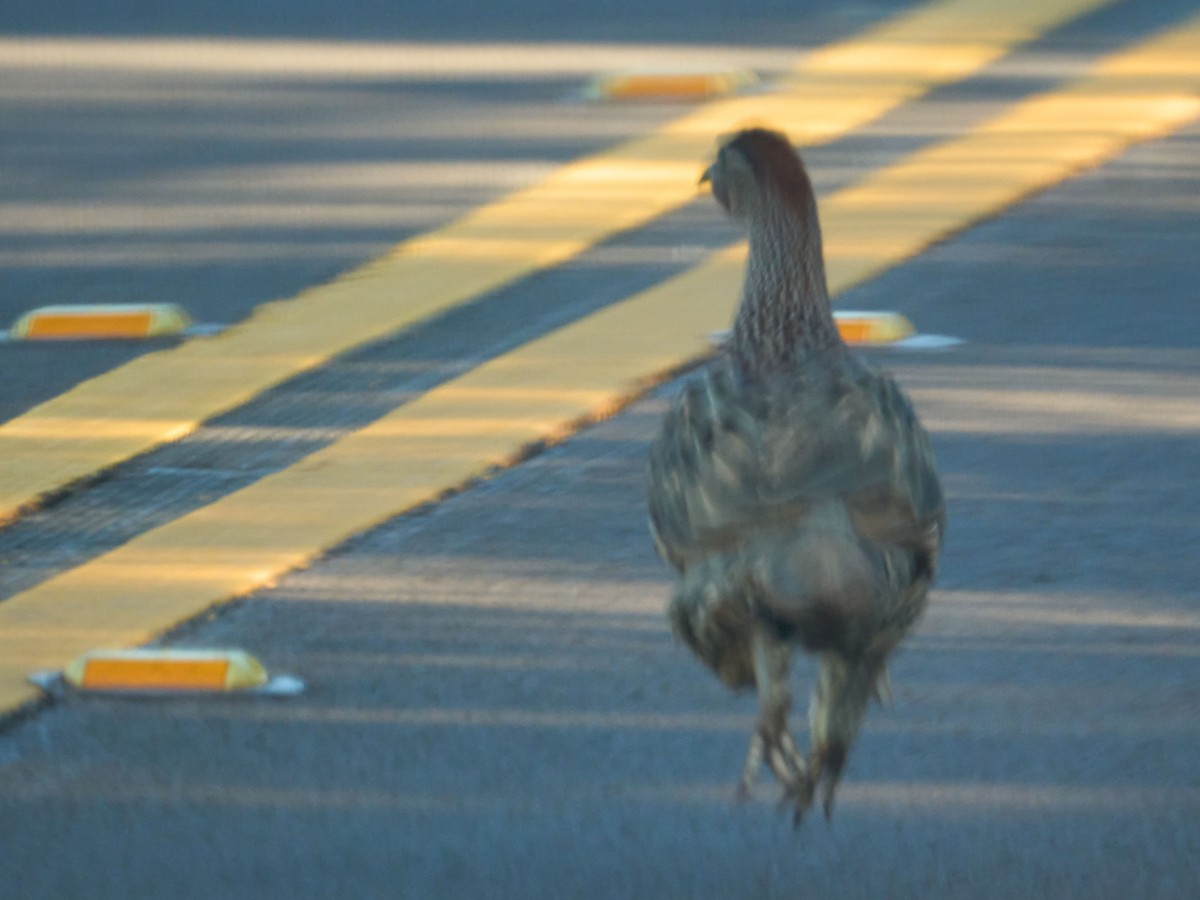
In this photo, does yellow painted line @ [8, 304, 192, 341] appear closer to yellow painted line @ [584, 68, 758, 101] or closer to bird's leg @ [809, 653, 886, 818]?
yellow painted line @ [584, 68, 758, 101]

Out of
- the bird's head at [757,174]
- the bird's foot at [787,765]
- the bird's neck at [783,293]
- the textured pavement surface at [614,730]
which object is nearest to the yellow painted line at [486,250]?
the textured pavement surface at [614,730]

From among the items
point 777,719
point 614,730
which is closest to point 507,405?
point 614,730

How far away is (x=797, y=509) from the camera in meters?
3.54

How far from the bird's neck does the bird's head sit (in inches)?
1.1

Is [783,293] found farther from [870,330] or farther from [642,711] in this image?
[870,330]

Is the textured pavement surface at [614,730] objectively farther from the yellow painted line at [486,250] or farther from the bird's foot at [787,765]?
the yellow painted line at [486,250]

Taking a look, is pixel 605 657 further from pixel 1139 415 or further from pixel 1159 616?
pixel 1139 415

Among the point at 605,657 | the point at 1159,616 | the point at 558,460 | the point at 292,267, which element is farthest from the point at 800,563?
the point at 292,267

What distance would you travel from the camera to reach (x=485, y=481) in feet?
19.6

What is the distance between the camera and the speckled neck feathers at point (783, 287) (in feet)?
13.1

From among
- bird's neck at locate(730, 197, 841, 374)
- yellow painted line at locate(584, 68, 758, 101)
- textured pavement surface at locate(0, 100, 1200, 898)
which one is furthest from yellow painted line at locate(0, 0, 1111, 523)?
bird's neck at locate(730, 197, 841, 374)

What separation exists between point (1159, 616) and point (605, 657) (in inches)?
45.7

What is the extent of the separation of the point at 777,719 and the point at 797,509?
40 cm

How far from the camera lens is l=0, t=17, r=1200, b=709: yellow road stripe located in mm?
5246
